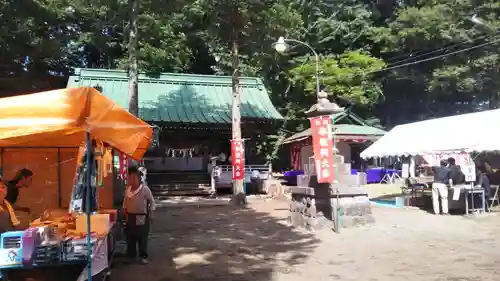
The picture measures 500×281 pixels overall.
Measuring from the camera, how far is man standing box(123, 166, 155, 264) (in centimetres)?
714

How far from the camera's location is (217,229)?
435 inches

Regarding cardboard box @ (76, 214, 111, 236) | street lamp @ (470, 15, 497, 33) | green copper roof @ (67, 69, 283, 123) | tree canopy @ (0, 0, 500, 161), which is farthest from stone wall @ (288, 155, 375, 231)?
street lamp @ (470, 15, 497, 33)

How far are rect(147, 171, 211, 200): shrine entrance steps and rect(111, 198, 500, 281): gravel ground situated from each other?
7.44 metres

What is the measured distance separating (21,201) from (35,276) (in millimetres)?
3167

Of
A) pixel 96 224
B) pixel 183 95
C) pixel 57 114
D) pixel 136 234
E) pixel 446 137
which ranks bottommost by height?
pixel 136 234

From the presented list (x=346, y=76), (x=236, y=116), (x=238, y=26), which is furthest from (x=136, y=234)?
(x=346, y=76)

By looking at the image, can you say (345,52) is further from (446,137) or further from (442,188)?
(442,188)

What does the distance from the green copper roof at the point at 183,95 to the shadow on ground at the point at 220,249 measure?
8088 mm

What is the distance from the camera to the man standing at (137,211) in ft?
23.4

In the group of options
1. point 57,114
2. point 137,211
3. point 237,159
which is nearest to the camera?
point 57,114

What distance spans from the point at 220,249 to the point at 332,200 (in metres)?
3.28

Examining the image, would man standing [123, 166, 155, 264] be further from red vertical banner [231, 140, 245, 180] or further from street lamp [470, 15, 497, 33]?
street lamp [470, 15, 497, 33]

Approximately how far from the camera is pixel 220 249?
8609 mm

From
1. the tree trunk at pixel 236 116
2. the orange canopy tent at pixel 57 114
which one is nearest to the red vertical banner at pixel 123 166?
the tree trunk at pixel 236 116
